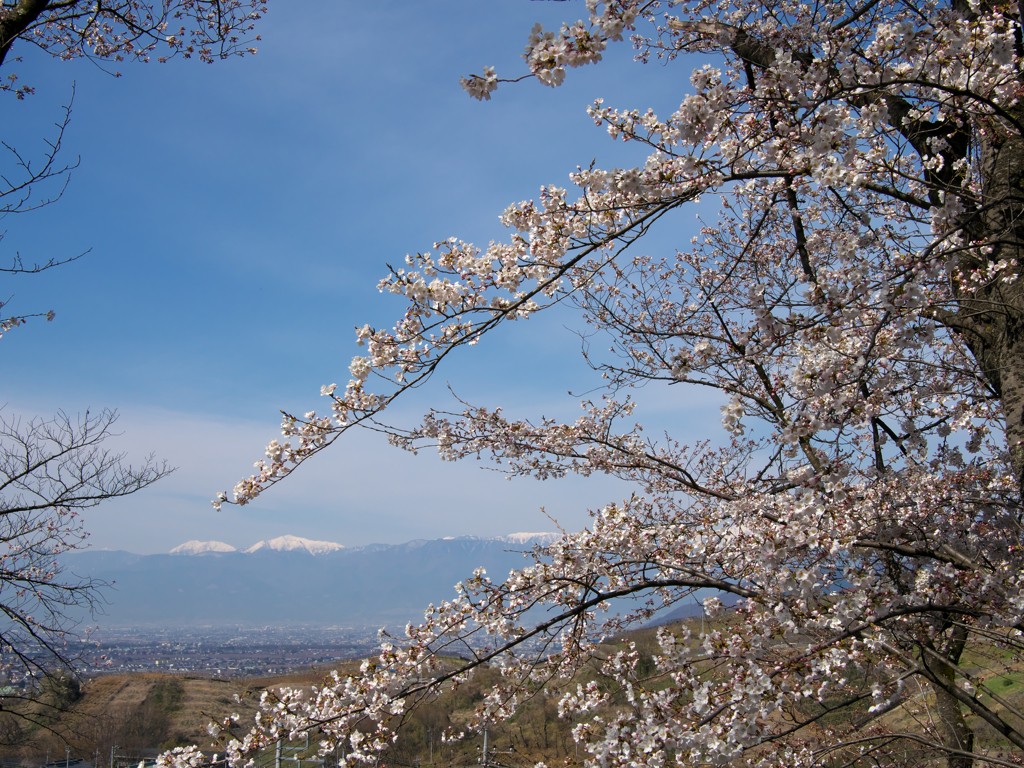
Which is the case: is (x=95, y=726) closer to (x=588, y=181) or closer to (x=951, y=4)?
(x=588, y=181)

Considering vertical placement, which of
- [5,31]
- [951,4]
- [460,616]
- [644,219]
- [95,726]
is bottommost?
[95,726]

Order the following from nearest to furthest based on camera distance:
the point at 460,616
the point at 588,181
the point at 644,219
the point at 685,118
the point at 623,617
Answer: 1. the point at 685,118
2. the point at 644,219
3. the point at 588,181
4. the point at 460,616
5. the point at 623,617

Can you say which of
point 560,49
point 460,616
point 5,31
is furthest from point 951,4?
point 5,31

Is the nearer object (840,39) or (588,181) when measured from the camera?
(840,39)

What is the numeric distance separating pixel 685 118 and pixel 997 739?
46.1 ft

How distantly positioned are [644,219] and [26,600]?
894 cm

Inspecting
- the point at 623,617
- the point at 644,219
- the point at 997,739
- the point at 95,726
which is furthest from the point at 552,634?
the point at 95,726

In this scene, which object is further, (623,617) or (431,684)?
(623,617)

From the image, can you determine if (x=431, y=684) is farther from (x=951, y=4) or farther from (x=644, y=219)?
(x=951, y=4)

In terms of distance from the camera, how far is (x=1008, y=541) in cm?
349

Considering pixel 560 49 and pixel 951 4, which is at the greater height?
pixel 951 4

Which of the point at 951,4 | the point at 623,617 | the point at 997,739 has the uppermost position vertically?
the point at 951,4

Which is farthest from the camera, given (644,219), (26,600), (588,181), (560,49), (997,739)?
(997,739)

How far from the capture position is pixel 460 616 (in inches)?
131
